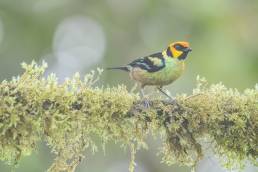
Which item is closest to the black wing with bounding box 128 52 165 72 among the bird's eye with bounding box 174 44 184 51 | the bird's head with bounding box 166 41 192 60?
the bird's head with bounding box 166 41 192 60

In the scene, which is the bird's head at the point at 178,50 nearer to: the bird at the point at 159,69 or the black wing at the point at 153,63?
the bird at the point at 159,69

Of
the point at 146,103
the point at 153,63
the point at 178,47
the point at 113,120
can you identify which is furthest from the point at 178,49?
the point at 113,120

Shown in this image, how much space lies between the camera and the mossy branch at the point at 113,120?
3.31 meters

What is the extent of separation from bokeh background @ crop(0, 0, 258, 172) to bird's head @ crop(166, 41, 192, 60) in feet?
12.6

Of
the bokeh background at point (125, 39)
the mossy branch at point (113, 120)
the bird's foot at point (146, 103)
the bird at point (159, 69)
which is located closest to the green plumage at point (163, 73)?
the bird at point (159, 69)

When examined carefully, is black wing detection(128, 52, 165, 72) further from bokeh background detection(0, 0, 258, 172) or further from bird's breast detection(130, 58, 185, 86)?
bokeh background detection(0, 0, 258, 172)

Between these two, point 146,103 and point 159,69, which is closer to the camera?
→ point 146,103

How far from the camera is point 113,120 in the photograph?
11.8 feet

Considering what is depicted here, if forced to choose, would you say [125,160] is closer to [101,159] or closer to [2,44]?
[101,159]

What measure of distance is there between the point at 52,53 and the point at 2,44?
1.05 metres

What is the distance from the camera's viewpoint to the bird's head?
→ 15.5ft

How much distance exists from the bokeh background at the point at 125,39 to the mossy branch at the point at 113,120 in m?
4.89

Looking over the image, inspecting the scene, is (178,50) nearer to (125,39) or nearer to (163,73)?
(163,73)

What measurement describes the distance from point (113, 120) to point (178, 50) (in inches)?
55.1
